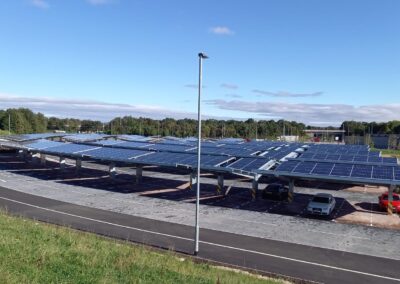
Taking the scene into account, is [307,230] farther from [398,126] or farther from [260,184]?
[398,126]

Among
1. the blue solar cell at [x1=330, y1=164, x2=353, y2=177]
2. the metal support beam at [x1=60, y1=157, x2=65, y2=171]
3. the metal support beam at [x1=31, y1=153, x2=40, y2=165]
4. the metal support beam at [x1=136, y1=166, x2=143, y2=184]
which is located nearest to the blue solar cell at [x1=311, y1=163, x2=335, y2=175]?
the blue solar cell at [x1=330, y1=164, x2=353, y2=177]

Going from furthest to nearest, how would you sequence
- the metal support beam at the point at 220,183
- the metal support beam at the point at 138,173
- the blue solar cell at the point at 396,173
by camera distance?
the metal support beam at the point at 138,173 < the metal support beam at the point at 220,183 < the blue solar cell at the point at 396,173

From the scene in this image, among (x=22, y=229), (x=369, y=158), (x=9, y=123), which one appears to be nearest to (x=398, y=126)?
(x=369, y=158)

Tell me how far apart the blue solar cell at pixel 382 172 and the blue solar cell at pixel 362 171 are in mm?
380

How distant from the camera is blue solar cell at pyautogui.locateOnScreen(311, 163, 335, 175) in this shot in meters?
33.9

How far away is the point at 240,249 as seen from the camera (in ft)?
75.9

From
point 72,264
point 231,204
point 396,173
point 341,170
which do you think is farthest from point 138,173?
point 72,264

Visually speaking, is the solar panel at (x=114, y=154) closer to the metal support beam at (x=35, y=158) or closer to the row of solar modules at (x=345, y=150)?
the metal support beam at (x=35, y=158)

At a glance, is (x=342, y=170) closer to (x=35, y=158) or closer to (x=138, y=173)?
(x=138, y=173)

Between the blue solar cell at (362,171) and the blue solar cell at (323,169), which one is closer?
the blue solar cell at (362,171)

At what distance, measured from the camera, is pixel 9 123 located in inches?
5364

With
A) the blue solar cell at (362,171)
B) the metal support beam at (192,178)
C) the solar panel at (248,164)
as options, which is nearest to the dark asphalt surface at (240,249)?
the blue solar cell at (362,171)

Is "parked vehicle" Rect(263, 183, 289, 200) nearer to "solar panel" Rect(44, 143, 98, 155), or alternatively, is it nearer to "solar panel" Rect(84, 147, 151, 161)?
"solar panel" Rect(84, 147, 151, 161)

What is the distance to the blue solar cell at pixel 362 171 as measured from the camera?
32.3 meters
